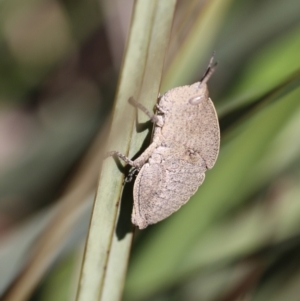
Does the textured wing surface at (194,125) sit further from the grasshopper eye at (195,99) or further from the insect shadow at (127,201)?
the insect shadow at (127,201)

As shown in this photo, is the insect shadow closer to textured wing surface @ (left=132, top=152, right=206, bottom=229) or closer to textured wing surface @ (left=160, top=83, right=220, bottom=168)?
textured wing surface @ (left=132, top=152, right=206, bottom=229)

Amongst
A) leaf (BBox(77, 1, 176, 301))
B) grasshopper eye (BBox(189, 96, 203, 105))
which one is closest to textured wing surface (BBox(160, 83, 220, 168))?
grasshopper eye (BBox(189, 96, 203, 105))

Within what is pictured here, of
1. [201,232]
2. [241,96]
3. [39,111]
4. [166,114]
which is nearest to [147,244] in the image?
[201,232]

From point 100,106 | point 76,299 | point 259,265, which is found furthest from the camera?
point 100,106

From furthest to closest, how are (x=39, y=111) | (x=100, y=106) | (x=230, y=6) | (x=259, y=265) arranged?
(x=39, y=111)
(x=100, y=106)
(x=259, y=265)
(x=230, y=6)

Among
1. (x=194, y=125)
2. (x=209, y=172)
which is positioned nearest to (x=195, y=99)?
(x=194, y=125)

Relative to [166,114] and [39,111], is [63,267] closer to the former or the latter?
[166,114]
